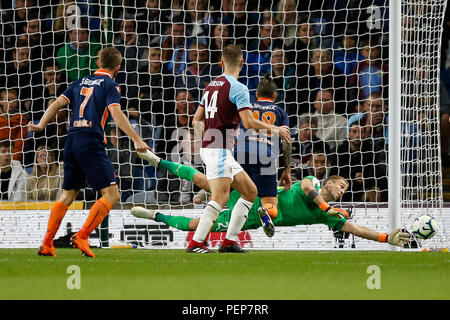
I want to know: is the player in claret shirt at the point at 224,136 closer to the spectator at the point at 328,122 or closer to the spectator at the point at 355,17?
the spectator at the point at 328,122

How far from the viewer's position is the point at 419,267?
6137 millimetres

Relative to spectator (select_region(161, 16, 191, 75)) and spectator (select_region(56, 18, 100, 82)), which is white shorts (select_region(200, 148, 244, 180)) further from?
spectator (select_region(161, 16, 191, 75))

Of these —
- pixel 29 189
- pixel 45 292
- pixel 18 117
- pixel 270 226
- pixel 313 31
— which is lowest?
pixel 45 292

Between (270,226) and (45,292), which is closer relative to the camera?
(45,292)

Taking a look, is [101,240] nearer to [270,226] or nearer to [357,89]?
[270,226]

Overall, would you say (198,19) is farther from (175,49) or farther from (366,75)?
(366,75)

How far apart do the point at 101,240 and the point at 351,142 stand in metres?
3.78

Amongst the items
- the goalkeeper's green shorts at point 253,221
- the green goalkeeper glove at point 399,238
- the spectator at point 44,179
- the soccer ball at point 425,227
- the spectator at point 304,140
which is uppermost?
the spectator at point 304,140

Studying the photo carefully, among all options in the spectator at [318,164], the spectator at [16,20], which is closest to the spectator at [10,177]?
the spectator at [16,20]

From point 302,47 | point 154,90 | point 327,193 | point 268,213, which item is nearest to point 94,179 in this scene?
point 268,213

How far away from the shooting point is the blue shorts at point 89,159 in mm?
6957

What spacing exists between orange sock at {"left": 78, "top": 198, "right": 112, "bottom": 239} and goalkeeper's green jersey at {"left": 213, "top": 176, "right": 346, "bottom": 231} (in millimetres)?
2011

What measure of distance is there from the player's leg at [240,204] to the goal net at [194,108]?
2278 mm

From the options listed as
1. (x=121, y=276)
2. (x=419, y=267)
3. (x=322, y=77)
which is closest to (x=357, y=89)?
(x=322, y=77)
